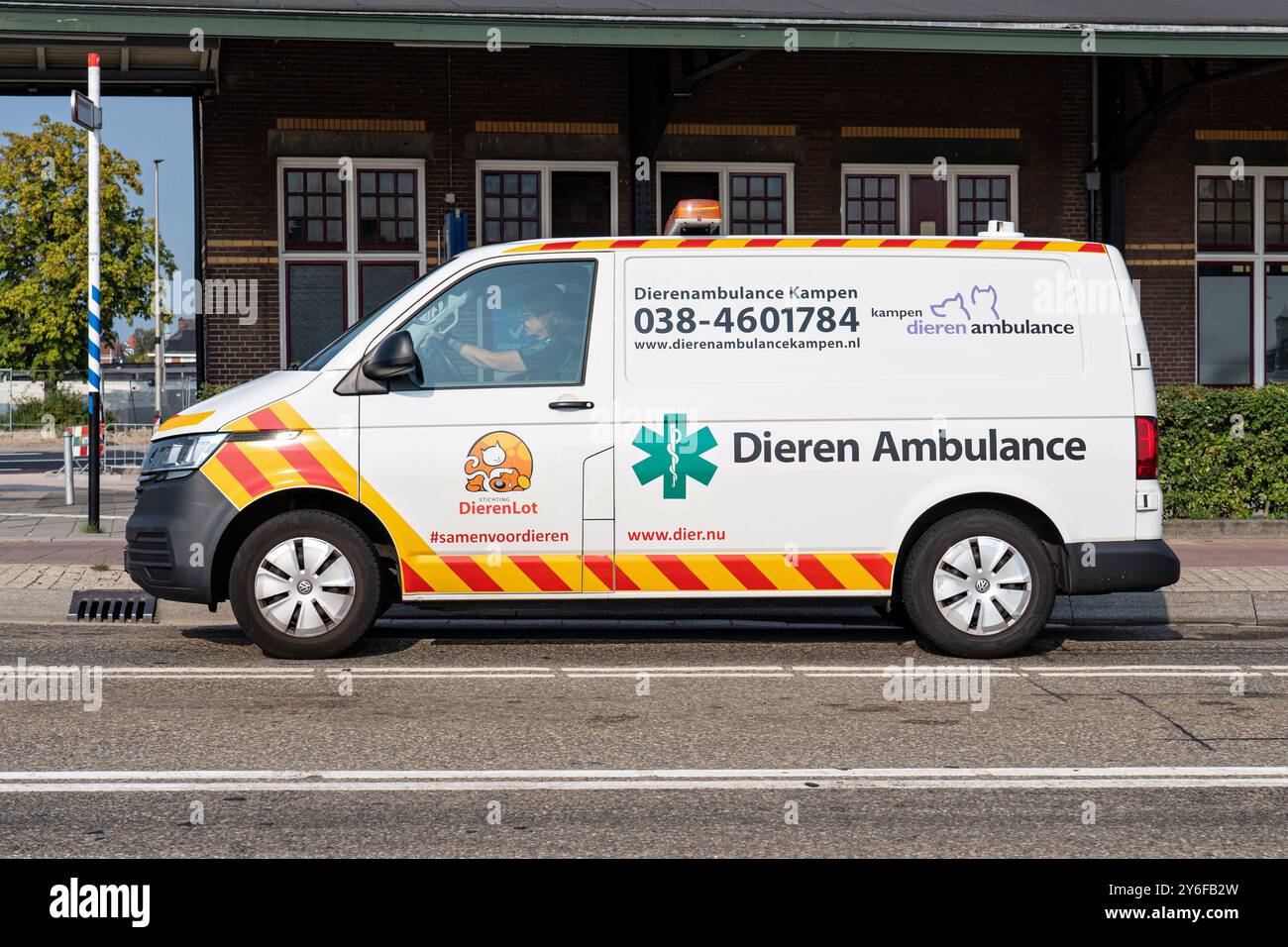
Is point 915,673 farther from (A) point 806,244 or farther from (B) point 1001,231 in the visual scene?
(B) point 1001,231

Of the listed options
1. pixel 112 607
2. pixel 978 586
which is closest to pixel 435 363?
pixel 112 607

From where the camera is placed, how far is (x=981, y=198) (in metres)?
18.0

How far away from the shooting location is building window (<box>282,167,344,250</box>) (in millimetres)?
17000

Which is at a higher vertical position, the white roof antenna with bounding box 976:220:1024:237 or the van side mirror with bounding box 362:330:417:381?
the white roof antenna with bounding box 976:220:1024:237

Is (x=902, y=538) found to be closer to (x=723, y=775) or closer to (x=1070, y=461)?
(x=1070, y=461)

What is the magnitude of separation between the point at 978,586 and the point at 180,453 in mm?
4344

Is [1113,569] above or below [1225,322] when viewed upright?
below

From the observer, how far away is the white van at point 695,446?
7.76 metres

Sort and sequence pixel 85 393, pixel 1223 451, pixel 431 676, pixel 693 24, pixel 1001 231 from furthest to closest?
pixel 85 393, pixel 693 24, pixel 1223 451, pixel 1001 231, pixel 431 676

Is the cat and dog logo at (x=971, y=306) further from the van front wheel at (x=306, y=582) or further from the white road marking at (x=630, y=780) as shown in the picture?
the van front wheel at (x=306, y=582)

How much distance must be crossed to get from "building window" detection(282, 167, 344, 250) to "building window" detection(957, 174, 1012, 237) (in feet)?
24.5

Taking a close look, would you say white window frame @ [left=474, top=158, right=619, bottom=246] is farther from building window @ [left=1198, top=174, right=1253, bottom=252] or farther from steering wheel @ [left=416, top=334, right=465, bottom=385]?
steering wheel @ [left=416, top=334, right=465, bottom=385]

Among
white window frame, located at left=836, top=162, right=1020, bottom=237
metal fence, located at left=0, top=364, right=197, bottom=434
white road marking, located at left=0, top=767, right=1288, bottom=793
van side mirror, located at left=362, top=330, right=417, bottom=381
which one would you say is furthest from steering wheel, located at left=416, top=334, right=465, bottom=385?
metal fence, located at left=0, top=364, right=197, bottom=434

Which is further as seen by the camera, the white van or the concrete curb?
the concrete curb
